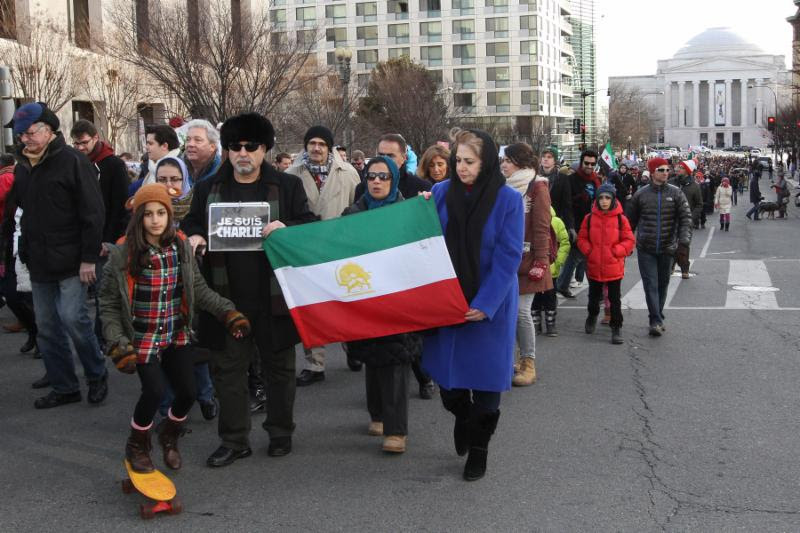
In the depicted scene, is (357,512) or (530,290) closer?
(357,512)

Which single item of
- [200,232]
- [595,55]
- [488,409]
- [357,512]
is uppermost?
[595,55]

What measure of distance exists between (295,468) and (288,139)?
3450 centimetres

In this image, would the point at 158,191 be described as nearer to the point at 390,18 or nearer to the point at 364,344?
the point at 364,344

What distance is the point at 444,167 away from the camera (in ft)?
27.6

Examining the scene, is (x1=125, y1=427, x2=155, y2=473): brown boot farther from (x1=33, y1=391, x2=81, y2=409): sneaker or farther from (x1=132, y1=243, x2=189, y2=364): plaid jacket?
(x1=33, y1=391, x2=81, y2=409): sneaker

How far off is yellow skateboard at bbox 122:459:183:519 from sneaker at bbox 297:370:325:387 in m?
2.89

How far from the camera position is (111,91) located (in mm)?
25734

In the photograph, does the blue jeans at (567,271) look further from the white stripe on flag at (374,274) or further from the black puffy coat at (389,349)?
the white stripe on flag at (374,274)

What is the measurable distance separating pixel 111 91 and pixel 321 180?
63.8ft

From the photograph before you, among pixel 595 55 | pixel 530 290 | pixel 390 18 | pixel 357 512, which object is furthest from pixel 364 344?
pixel 595 55

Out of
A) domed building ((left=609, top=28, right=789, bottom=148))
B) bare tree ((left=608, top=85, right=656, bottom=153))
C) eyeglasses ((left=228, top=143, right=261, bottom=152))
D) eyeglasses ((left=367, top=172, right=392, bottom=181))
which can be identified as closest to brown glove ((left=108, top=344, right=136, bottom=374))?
eyeglasses ((left=228, top=143, right=261, bottom=152))

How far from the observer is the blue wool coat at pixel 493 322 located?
5332 mm

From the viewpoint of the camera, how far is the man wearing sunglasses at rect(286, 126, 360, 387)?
7.84 metres

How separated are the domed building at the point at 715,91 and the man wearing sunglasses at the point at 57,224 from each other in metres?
181
